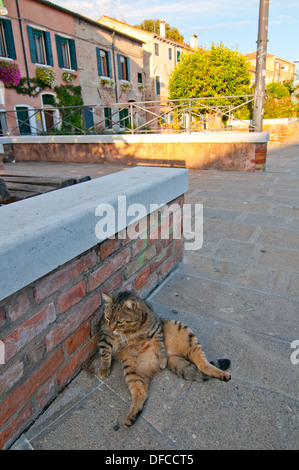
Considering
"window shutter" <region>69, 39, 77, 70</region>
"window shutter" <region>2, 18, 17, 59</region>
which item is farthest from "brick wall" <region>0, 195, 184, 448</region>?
"window shutter" <region>69, 39, 77, 70</region>

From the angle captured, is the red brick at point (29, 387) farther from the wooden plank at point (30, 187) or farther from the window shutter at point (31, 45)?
the window shutter at point (31, 45)

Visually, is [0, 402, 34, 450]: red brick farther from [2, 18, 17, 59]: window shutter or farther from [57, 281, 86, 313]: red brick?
[2, 18, 17, 59]: window shutter

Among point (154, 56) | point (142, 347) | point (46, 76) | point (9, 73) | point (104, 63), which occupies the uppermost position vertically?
point (154, 56)

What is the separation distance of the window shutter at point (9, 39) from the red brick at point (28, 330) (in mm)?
17825

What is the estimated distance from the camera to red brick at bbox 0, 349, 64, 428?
1.16 m

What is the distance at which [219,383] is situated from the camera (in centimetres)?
150

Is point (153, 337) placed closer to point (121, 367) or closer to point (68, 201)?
point (121, 367)

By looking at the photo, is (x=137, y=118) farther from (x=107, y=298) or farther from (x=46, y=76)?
(x=107, y=298)

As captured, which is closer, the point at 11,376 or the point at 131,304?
the point at 11,376

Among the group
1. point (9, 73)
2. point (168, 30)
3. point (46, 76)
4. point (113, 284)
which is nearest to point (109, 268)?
point (113, 284)

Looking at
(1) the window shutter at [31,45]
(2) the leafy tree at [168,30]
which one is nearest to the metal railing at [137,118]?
(1) the window shutter at [31,45]

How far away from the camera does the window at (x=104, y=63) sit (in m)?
20.6

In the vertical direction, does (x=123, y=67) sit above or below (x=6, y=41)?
above

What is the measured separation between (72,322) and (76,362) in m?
0.24
